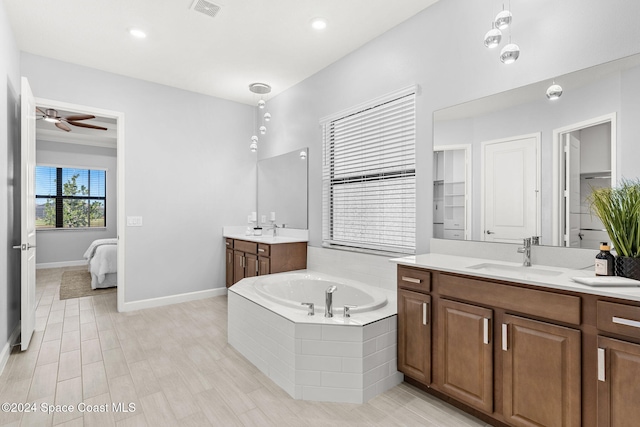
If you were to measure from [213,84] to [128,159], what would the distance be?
140 centimetres

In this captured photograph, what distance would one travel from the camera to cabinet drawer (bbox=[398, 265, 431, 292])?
209 cm

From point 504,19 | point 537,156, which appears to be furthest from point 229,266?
point 504,19

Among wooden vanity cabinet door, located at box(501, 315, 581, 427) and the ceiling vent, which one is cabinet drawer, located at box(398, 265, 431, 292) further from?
the ceiling vent

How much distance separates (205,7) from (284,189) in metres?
2.25

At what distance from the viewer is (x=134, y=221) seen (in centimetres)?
402

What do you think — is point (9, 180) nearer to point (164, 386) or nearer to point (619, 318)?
point (164, 386)

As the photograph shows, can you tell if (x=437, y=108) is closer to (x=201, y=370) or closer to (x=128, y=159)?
(x=201, y=370)

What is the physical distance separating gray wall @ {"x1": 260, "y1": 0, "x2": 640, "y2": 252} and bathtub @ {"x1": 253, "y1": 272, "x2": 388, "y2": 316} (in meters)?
0.55

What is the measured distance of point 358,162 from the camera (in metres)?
3.37

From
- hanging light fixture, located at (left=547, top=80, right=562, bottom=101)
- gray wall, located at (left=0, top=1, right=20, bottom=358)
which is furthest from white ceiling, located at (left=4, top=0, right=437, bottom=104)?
hanging light fixture, located at (left=547, top=80, right=562, bottom=101)

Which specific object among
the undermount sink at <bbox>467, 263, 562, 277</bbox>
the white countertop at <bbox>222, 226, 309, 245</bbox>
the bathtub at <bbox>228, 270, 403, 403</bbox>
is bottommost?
the bathtub at <bbox>228, 270, 403, 403</bbox>

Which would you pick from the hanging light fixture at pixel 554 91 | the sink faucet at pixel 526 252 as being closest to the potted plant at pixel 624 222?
the sink faucet at pixel 526 252

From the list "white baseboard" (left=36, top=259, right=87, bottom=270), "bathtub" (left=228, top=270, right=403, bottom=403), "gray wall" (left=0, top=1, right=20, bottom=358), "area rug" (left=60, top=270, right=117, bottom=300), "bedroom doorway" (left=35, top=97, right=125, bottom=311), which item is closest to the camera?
"bathtub" (left=228, top=270, right=403, bottom=403)

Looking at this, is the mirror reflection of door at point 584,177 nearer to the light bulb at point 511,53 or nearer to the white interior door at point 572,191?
the white interior door at point 572,191
